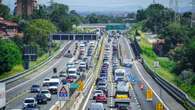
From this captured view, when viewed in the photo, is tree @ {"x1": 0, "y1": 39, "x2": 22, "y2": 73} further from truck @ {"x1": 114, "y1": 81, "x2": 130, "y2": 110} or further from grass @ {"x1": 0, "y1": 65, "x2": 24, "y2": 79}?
truck @ {"x1": 114, "y1": 81, "x2": 130, "y2": 110}

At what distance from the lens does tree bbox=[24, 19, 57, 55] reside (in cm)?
13212

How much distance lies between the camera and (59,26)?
186000 mm

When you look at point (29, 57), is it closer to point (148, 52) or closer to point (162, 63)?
point (162, 63)

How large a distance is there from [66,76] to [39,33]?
4964 centimetres

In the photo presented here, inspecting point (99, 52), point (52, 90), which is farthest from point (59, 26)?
point (52, 90)

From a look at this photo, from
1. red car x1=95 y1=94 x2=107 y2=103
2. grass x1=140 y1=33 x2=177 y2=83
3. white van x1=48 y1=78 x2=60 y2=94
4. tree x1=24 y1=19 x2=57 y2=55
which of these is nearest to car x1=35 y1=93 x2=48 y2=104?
red car x1=95 y1=94 x2=107 y2=103

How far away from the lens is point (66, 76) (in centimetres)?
8625

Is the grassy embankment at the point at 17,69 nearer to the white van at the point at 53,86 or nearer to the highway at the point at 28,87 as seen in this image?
the highway at the point at 28,87

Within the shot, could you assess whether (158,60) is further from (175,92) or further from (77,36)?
(175,92)

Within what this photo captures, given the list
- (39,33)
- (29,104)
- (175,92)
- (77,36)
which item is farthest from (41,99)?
(39,33)

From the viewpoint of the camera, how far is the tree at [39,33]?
132125 mm

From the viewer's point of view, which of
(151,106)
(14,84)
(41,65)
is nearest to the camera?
(151,106)

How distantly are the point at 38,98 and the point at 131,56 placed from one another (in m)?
76.8

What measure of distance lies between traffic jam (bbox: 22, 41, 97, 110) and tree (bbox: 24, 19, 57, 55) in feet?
16.5
